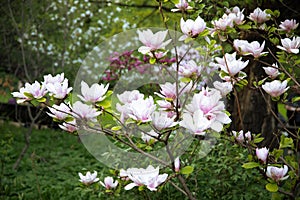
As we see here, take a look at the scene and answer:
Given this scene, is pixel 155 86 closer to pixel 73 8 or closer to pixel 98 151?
pixel 98 151

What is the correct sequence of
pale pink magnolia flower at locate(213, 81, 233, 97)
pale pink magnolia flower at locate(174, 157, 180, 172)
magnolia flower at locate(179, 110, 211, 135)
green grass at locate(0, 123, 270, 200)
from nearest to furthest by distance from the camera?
magnolia flower at locate(179, 110, 211, 135) → pale pink magnolia flower at locate(174, 157, 180, 172) → pale pink magnolia flower at locate(213, 81, 233, 97) → green grass at locate(0, 123, 270, 200)

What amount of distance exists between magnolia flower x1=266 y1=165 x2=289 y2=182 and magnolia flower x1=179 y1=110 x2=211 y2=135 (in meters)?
0.40

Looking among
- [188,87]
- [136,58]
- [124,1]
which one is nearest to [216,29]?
[188,87]

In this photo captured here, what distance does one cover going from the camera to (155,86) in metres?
4.59

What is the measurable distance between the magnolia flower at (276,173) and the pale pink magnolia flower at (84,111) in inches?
25.9

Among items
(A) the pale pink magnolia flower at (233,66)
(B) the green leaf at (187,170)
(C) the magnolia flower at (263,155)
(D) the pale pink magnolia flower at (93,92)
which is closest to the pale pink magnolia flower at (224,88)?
(A) the pale pink magnolia flower at (233,66)

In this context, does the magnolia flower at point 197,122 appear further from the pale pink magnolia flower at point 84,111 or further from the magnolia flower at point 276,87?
the magnolia flower at point 276,87

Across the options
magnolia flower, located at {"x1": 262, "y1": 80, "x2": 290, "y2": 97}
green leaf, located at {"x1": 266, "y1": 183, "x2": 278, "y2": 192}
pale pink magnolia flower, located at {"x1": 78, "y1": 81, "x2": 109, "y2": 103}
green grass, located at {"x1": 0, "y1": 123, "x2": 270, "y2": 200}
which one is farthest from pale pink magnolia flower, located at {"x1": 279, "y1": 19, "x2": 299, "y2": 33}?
pale pink magnolia flower, located at {"x1": 78, "y1": 81, "x2": 109, "y2": 103}

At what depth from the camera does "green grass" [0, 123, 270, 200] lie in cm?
256

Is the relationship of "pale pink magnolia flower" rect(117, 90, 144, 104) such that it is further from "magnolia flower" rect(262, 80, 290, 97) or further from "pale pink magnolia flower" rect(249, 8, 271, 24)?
"pale pink magnolia flower" rect(249, 8, 271, 24)

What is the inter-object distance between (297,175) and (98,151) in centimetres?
381

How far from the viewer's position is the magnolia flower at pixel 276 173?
1480 mm

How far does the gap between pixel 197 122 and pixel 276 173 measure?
0.44 meters

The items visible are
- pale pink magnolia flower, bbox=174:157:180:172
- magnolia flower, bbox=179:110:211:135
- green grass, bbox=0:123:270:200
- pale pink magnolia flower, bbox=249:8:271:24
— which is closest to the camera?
magnolia flower, bbox=179:110:211:135
